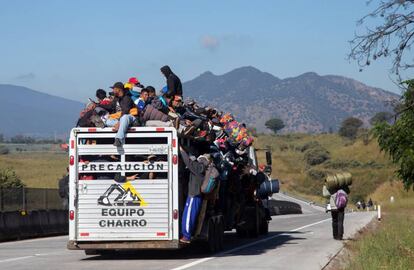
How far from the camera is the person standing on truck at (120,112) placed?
17406 millimetres

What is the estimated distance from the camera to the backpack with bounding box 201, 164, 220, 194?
17594mm

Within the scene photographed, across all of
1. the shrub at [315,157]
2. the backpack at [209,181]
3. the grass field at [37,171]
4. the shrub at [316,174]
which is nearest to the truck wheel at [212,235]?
the backpack at [209,181]

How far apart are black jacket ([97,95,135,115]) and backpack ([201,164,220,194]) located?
1.97 meters

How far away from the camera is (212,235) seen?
19.3m

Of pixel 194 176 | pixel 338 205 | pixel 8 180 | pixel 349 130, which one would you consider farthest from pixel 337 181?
pixel 349 130

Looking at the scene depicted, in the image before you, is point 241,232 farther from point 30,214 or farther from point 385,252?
point 385,252

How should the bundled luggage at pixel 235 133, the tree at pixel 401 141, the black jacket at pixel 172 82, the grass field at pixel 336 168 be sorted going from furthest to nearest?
the grass field at pixel 336 168, the tree at pixel 401 141, the bundled luggage at pixel 235 133, the black jacket at pixel 172 82

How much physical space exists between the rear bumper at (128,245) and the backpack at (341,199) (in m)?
7.50

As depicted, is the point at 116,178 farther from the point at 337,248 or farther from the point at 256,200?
the point at 256,200

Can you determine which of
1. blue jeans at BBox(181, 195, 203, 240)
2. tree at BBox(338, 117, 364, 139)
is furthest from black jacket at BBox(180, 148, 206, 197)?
tree at BBox(338, 117, 364, 139)

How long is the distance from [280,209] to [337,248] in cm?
3645

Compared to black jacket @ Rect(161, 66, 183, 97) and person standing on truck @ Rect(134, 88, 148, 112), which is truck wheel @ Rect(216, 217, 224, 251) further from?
person standing on truck @ Rect(134, 88, 148, 112)

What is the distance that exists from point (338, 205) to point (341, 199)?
18 centimetres

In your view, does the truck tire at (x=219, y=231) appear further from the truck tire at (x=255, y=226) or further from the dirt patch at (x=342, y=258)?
the truck tire at (x=255, y=226)
